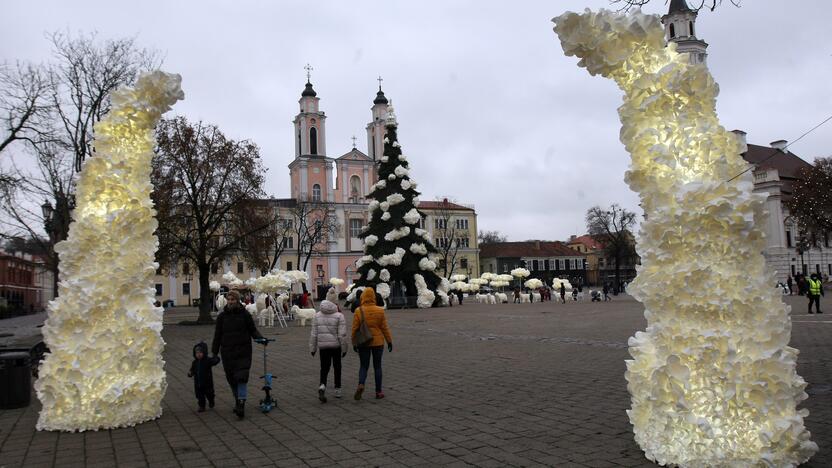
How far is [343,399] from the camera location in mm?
9109

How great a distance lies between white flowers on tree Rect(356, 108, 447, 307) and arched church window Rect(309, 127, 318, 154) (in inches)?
1626

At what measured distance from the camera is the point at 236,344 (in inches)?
322

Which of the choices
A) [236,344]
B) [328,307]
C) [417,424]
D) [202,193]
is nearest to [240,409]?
[236,344]

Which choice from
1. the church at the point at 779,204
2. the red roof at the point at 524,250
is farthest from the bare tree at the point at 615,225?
the red roof at the point at 524,250

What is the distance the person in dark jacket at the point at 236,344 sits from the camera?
7961mm

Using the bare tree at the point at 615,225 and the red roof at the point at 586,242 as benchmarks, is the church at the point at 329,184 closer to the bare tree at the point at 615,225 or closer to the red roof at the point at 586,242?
the bare tree at the point at 615,225

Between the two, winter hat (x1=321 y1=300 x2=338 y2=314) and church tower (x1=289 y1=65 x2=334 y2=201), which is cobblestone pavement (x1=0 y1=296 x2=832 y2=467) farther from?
church tower (x1=289 y1=65 x2=334 y2=201)

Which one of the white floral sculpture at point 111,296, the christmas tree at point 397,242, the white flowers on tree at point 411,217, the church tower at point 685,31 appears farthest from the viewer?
the church tower at point 685,31

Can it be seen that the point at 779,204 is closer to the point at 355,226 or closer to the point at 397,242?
the point at 397,242

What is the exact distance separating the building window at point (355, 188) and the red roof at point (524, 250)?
110 ft

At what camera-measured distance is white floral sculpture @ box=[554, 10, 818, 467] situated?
4.98 m

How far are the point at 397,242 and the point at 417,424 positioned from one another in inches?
1233

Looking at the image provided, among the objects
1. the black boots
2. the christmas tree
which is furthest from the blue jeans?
the christmas tree

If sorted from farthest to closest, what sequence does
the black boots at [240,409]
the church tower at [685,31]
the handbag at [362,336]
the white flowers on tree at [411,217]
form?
the church tower at [685,31] → the white flowers on tree at [411,217] → the handbag at [362,336] → the black boots at [240,409]
